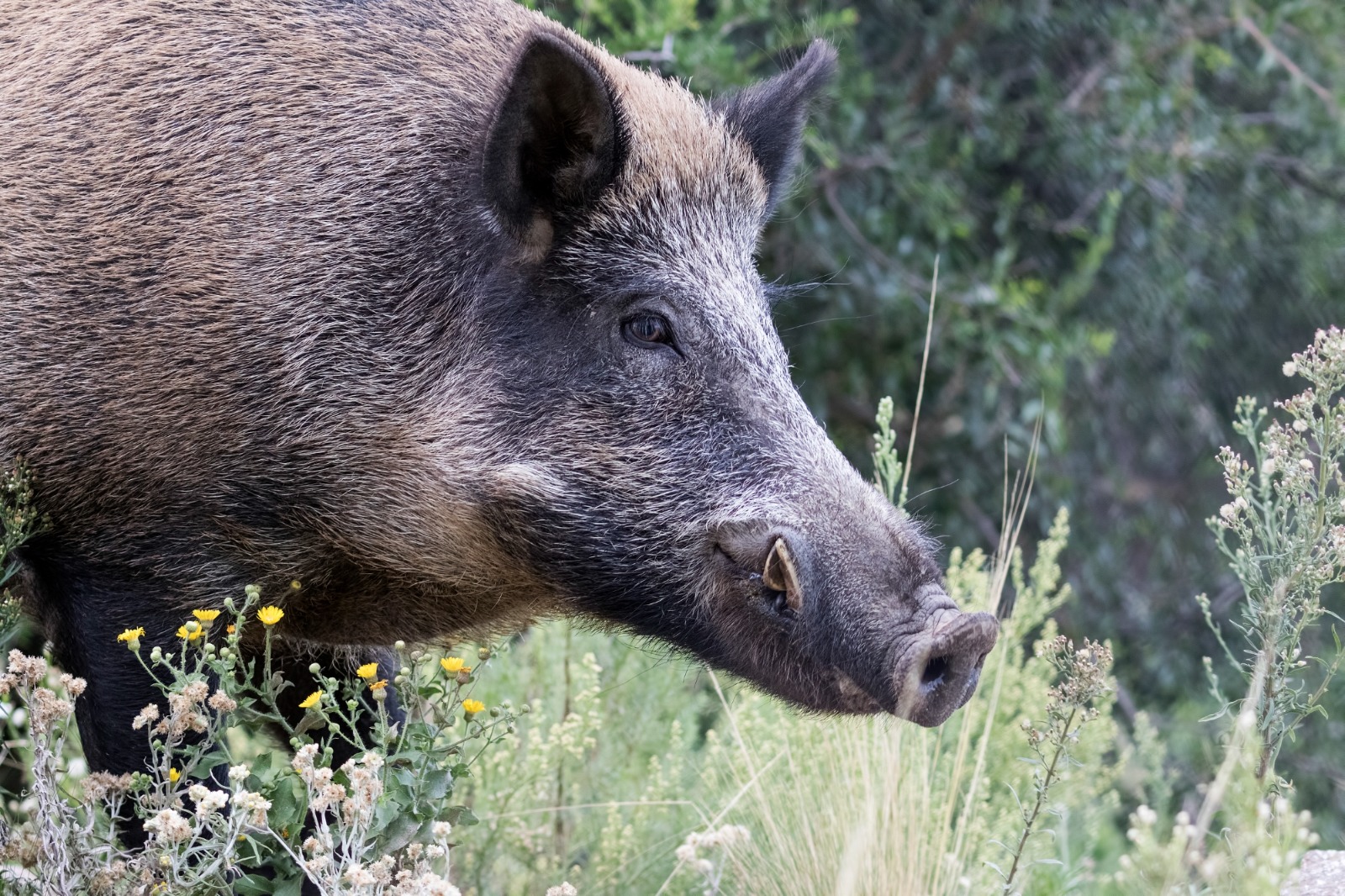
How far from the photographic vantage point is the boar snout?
8.91ft

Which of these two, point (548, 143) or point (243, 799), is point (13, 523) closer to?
point (243, 799)

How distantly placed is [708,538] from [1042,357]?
3.45m

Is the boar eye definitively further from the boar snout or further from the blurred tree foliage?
the blurred tree foliage

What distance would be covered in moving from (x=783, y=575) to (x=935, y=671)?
350 millimetres

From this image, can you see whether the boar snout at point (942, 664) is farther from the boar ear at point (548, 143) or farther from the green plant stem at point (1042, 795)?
the boar ear at point (548, 143)

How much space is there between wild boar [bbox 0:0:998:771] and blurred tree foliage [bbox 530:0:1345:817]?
83.7 inches

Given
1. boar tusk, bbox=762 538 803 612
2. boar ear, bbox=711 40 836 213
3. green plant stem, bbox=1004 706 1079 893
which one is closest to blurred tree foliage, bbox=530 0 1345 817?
boar ear, bbox=711 40 836 213

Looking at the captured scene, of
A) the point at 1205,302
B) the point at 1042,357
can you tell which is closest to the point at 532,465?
the point at 1042,357

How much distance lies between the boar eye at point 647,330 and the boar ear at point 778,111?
709 mm

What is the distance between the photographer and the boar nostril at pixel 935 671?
2760mm

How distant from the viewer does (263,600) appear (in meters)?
3.26

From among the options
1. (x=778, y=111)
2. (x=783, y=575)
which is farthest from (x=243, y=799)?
(x=778, y=111)

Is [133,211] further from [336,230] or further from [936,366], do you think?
[936,366]

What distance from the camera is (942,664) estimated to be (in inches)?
109
